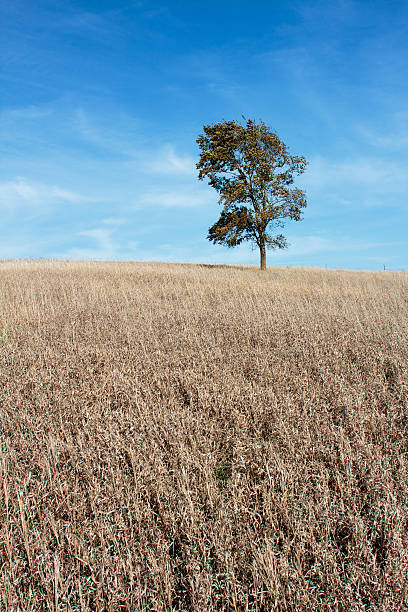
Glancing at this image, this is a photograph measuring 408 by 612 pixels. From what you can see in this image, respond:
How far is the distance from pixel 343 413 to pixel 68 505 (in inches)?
104

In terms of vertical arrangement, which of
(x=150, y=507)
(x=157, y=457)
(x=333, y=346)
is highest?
(x=333, y=346)

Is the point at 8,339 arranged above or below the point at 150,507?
above

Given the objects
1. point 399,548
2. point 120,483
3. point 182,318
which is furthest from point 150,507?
point 182,318

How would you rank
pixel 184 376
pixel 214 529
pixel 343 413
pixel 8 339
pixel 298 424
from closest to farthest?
1. pixel 214 529
2. pixel 298 424
3. pixel 343 413
4. pixel 184 376
5. pixel 8 339

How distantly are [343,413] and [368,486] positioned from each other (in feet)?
3.83

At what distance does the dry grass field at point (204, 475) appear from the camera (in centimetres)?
186

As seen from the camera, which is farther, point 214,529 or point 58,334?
point 58,334

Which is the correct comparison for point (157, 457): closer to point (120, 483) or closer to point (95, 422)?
point (120, 483)

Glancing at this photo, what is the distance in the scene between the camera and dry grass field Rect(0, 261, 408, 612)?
1864mm

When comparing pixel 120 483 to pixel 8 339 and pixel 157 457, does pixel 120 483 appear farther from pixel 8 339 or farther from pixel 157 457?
pixel 8 339

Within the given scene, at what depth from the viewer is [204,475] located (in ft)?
8.77

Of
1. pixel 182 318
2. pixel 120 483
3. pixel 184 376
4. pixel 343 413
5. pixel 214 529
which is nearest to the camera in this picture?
pixel 214 529

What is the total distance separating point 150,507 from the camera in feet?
8.00

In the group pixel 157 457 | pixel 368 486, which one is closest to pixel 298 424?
pixel 368 486
